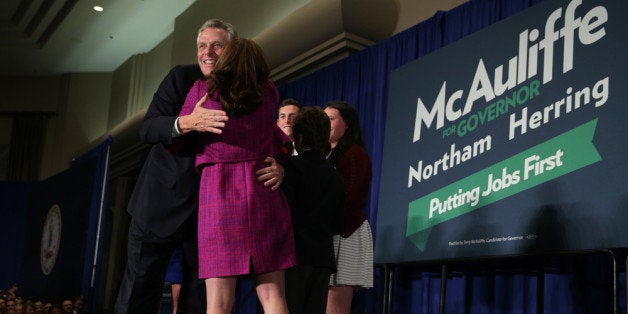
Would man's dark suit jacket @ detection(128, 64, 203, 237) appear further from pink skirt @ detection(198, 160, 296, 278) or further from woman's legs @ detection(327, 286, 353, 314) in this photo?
woman's legs @ detection(327, 286, 353, 314)

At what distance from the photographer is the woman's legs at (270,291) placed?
170 cm

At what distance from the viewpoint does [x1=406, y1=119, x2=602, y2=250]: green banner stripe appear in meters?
2.60

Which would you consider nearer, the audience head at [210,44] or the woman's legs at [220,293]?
the woman's legs at [220,293]

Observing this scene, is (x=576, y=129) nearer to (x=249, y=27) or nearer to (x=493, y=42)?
(x=493, y=42)

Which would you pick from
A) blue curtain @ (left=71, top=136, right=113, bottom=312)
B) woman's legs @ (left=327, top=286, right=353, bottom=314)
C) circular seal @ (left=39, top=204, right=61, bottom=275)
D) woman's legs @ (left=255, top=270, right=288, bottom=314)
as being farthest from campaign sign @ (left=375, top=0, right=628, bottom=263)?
circular seal @ (left=39, top=204, right=61, bottom=275)

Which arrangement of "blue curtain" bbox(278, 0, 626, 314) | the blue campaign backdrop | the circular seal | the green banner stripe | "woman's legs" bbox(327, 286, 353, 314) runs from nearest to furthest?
the green banner stripe → "blue curtain" bbox(278, 0, 626, 314) → "woman's legs" bbox(327, 286, 353, 314) → the blue campaign backdrop → the circular seal

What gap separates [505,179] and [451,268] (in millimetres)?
830

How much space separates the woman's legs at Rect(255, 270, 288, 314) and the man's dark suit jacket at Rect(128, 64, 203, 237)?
34 centimetres

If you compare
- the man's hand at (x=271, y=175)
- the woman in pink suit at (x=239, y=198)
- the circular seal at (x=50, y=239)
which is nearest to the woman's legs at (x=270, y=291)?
the woman in pink suit at (x=239, y=198)

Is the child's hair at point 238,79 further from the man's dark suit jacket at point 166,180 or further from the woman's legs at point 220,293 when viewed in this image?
the woman's legs at point 220,293

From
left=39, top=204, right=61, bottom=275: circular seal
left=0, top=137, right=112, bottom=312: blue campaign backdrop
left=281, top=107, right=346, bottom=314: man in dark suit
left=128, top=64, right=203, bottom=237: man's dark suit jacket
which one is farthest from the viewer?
left=39, top=204, right=61, bottom=275: circular seal

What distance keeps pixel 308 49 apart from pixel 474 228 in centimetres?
314

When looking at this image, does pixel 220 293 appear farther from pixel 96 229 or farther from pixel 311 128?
pixel 96 229

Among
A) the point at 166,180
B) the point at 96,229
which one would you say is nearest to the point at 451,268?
the point at 166,180
